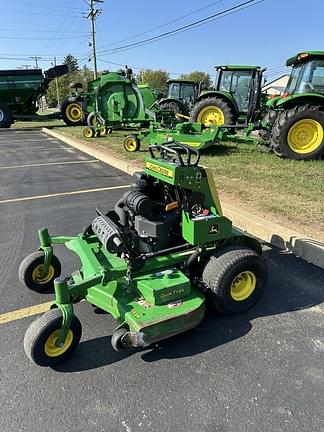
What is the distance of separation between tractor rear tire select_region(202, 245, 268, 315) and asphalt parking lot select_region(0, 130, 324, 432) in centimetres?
13

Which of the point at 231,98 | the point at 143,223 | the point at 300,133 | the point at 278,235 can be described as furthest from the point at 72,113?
the point at 143,223

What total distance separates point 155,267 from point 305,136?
6782 millimetres

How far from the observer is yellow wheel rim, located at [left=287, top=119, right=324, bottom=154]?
8.41 m

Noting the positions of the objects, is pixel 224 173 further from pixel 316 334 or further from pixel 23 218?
pixel 316 334

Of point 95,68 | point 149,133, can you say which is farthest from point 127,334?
point 95,68

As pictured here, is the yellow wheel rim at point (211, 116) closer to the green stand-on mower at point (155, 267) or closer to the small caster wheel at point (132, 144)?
the small caster wheel at point (132, 144)

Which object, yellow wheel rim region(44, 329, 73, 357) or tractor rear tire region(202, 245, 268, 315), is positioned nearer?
yellow wheel rim region(44, 329, 73, 357)

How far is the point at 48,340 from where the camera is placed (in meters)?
2.50

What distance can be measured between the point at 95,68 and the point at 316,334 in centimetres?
3829

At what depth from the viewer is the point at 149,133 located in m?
9.99

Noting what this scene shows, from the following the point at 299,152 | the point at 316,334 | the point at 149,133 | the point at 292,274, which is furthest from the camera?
the point at 149,133

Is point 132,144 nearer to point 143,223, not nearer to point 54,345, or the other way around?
point 143,223

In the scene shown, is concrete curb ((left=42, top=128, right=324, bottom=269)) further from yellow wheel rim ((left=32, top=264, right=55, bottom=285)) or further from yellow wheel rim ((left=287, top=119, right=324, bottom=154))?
yellow wheel rim ((left=287, top=119, right=324, bottom=154))

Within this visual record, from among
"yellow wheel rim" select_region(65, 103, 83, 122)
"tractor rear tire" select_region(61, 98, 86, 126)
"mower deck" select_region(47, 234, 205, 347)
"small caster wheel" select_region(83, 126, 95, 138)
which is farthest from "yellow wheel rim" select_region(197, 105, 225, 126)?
"yellow wheel rim" select_region(65, 103, 83, 122)
